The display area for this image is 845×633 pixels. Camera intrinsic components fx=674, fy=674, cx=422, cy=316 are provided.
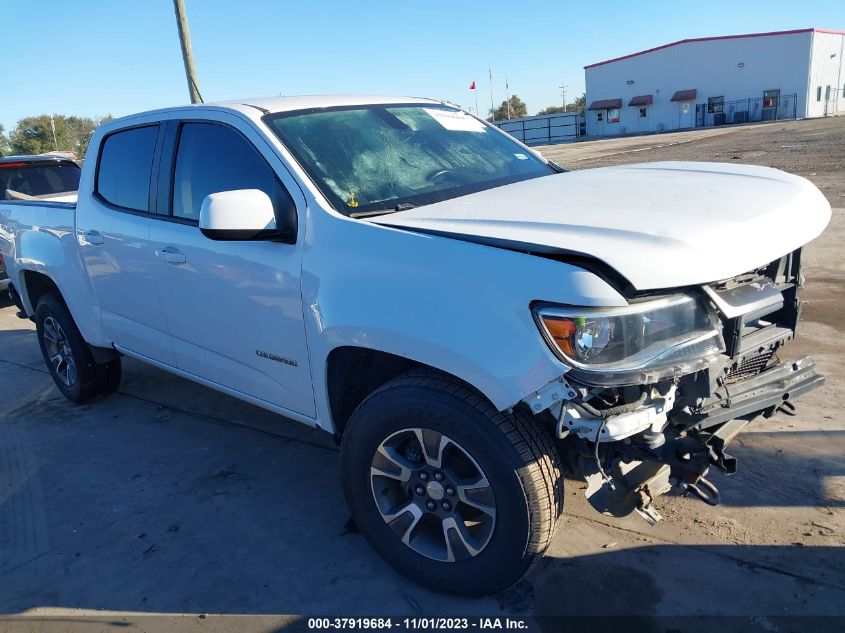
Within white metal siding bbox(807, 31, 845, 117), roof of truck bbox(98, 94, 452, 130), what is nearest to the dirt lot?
roof of truck bbox(98, 94, 452, 130)

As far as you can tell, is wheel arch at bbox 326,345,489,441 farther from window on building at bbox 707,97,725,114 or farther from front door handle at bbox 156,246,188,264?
window on building at bbox 707,97,725,114

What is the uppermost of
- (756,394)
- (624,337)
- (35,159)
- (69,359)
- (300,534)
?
(35,159)

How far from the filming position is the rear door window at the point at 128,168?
3.91m

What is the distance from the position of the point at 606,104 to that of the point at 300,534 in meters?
61.7

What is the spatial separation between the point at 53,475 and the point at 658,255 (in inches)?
146

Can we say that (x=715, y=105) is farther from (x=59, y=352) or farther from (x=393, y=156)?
(x=393, y=156)

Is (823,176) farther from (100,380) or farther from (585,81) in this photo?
(585,81)

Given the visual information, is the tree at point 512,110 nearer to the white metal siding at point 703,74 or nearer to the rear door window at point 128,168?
the white metal siding at point 703,74

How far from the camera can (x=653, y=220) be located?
2369 millimetres

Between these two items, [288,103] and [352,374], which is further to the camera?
[288,103]

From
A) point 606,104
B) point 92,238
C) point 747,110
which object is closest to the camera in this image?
point 92,238

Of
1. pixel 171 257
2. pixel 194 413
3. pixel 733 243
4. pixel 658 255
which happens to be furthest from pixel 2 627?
pixel 733 243

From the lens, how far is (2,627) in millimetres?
2775

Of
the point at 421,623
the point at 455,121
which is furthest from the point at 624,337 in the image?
the point at 455,121
